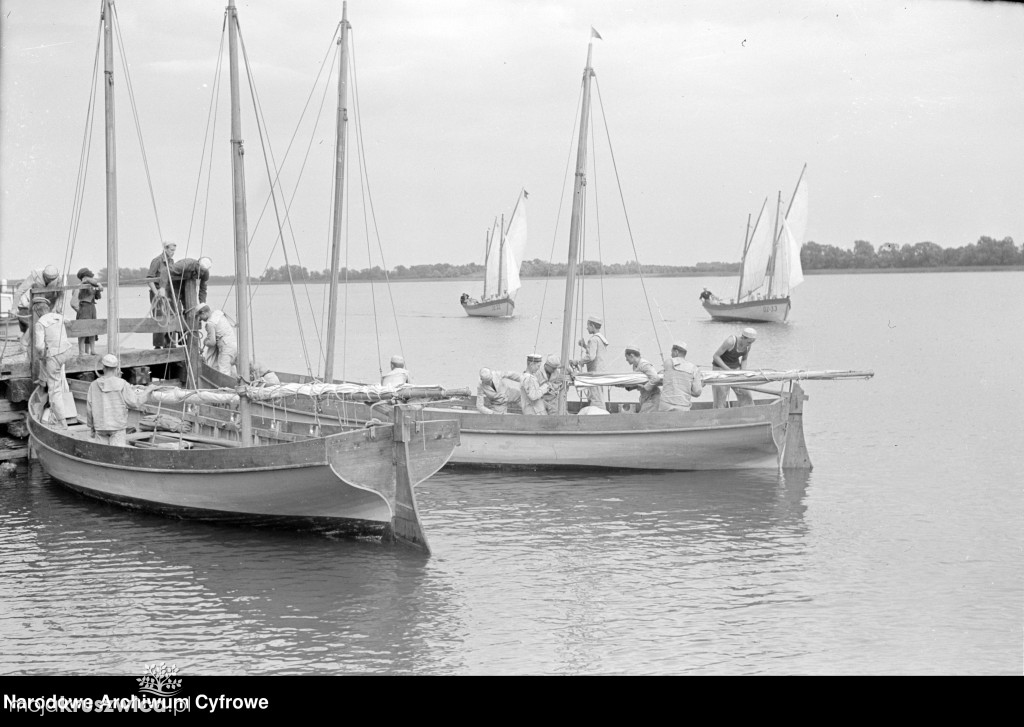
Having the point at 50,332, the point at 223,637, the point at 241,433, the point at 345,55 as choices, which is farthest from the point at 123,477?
the point at 345,55

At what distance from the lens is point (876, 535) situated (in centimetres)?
1650

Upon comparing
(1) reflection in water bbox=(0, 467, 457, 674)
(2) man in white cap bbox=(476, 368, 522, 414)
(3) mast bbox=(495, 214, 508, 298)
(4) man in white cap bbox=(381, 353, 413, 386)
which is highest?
(3) mast bbox=(495, 214, 508, 298)

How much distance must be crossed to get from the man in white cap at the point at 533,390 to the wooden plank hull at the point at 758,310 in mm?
54477

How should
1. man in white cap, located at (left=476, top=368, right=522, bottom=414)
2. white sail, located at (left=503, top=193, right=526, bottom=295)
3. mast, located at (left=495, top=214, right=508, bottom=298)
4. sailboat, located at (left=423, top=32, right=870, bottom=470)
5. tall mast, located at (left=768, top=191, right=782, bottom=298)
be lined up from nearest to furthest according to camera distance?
1. sailboat, located at (left=423, top=32, right=870, bottom=470)
2. man in white cap, located at (left=476, top=368, right=522, bottom=414)
3. tall mast, located at (left=768, top=191, right=782, bottom=298)
4. white sail, located at (left=503, top=193, right=526, bottom=295)
5. mast, located at (left=495, top=214, right=508, bottom=298)

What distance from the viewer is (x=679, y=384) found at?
1998cm

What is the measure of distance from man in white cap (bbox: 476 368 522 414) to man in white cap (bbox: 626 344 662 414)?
2147 mm

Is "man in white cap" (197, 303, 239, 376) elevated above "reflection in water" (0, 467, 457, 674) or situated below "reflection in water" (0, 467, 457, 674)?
above

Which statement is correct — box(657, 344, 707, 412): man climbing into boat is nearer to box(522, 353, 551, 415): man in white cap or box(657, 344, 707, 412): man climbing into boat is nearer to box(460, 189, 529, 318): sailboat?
box(522, 353, 551, 415): man in white cap

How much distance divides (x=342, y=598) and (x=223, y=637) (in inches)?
64.5

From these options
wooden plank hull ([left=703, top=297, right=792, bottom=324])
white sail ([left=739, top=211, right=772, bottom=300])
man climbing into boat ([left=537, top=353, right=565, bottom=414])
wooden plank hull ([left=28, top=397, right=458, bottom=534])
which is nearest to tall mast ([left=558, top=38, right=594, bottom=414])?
man climbing into boat ([left=537, top=353, right=565, bottom=414])

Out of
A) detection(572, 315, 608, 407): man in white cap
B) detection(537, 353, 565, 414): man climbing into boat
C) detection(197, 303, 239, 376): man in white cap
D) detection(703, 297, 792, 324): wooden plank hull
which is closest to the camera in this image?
detection(537, 353, 565, 414): man climbing into boat

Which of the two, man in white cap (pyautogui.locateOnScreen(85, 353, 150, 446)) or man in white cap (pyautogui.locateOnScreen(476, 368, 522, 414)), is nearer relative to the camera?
man in white cap (pyautogui.locateOnScreen(85, 353, 150, 446))

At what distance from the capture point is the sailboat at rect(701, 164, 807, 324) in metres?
68.4
